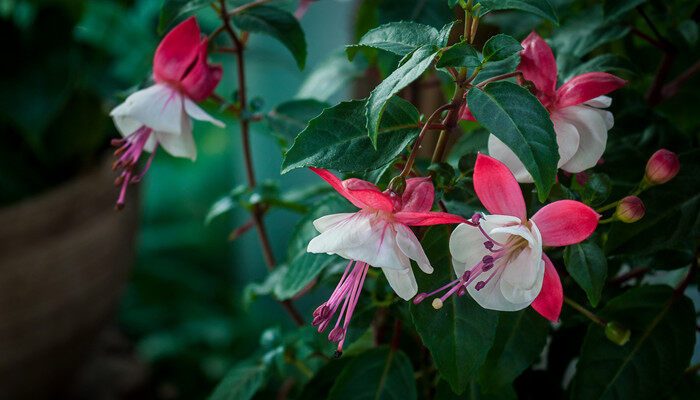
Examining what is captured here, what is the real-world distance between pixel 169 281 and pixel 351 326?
4.14 feet

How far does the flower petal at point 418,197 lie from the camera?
1.11ft

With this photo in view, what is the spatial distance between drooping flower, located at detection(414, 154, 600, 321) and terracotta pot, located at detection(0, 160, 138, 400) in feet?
2.76

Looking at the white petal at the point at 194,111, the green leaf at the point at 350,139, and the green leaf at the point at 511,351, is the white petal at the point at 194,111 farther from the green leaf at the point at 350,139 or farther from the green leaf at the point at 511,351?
the green leaf at the point at 511,351

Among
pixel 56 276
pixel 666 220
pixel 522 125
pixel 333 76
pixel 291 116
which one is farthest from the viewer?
pixel 56 276

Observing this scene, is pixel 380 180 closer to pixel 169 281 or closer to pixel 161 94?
pixel 161 94

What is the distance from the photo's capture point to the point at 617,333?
0.44 metres

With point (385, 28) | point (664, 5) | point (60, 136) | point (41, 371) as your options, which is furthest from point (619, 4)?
point (41, 371)

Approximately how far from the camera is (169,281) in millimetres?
1648

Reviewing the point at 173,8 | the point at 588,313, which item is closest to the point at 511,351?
the point at 588,313

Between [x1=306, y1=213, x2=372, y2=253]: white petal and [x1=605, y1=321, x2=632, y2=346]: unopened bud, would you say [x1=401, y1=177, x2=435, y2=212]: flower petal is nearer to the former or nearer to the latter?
[x1=306, y1=213, x2=372, y2=253]: white petal

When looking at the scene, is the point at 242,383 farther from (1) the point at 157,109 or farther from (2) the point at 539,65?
(2) the point at 539,65

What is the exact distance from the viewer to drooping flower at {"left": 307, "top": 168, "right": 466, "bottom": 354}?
32cm

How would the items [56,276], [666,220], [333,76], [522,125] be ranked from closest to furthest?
[522,125] → [666,220] → [333,76] → [56,276]

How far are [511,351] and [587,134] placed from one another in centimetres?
17
